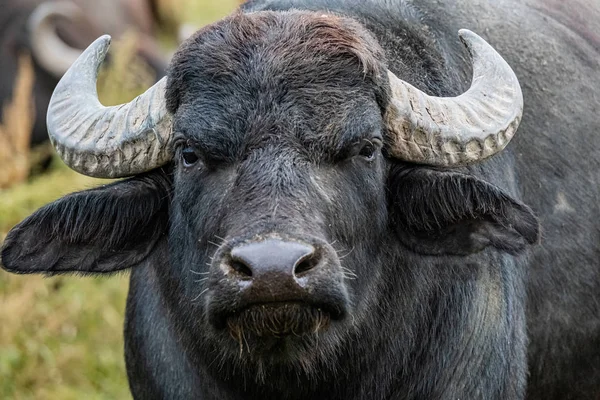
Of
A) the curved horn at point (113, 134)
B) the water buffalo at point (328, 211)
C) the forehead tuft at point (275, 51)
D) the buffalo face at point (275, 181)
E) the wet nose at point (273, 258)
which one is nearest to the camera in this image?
the wet nose at point (273, 258)

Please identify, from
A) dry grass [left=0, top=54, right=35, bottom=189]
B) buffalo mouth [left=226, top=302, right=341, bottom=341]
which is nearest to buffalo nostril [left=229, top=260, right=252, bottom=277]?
buffalo mouth [left=226, top=302, right=341, bottom=341]

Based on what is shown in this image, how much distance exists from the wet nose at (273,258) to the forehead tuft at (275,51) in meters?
0.92

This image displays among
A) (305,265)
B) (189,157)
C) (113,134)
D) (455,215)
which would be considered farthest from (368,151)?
(113,134)

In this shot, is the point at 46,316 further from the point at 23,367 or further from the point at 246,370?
the point at 246,370

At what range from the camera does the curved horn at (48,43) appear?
1460 centimetres

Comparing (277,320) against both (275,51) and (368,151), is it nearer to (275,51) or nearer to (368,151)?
(368,151)

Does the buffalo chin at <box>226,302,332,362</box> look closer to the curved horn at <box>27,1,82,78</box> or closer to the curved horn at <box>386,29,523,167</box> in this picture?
the curved horn at <box>386,29,523,167</box>

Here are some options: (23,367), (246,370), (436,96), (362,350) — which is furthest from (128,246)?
(23,367)

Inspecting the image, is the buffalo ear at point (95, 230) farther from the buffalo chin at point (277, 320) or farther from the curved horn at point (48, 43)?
the curved horn at point (48, 43)

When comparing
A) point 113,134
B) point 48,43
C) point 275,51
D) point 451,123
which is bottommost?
point 48,43

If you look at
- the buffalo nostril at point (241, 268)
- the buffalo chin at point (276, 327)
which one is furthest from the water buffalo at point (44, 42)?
the buffalo nostril at point (241, 268)

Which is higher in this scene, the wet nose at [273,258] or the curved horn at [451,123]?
the wet nose at [273,258]

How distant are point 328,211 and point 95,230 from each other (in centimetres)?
125

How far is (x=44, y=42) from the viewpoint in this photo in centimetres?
1470
